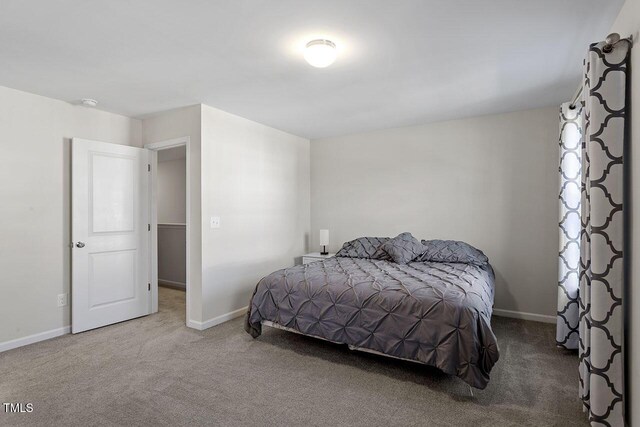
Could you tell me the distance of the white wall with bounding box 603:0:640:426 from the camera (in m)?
1.67

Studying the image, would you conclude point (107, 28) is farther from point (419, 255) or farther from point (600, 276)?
point (419, 255)

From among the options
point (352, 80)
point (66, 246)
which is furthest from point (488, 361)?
point (66, 246)

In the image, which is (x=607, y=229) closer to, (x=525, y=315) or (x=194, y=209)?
(x=525, y=315)

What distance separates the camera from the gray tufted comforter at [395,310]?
89.0 inches

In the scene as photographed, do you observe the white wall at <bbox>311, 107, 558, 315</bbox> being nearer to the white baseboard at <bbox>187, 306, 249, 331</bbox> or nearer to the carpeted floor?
the carpeted floor

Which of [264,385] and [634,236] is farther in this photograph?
[264,385]

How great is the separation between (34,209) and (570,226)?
488cm

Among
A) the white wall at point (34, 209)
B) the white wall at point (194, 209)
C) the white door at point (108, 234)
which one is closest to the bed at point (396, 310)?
the white wall at point (194, 209)

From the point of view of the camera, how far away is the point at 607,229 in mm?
1826

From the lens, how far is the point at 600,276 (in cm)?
184

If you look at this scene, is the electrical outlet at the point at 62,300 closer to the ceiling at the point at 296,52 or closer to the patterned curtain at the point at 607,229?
the ceiling at the point at 296,52

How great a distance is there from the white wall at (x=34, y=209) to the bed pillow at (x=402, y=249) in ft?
11.2

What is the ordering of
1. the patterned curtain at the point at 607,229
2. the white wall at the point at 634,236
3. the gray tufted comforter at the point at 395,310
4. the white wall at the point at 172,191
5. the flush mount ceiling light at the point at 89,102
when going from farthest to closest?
1. the white wall at the point at 172,191
2. the flush mount ceiling light at the point at 89,102
3. the gray tufted comforter at the point at 395,310
4. the patterned curtain at the point at 607,229
5. the white wall at the point at 634,236

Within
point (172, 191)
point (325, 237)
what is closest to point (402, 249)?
point (325, 237)
